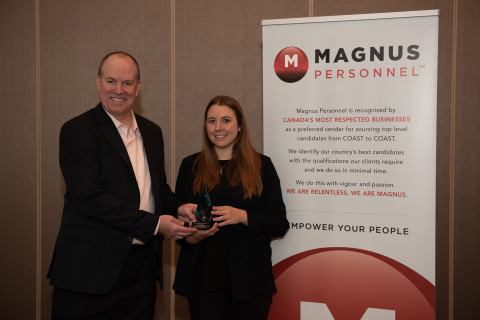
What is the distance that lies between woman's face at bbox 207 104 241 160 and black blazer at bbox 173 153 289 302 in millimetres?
229

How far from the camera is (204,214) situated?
1964 millimetres

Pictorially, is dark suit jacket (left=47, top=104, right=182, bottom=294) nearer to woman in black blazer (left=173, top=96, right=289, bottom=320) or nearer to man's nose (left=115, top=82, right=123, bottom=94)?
man's nose (left=115, top=82, right=123, bottom=94)

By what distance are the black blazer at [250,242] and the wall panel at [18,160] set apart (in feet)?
6.66

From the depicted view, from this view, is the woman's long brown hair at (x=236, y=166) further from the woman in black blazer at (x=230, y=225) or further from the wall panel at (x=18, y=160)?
the wall panel at (x=18, y=160)

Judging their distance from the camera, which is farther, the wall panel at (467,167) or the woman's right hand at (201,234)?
the wall panel at (467,167)

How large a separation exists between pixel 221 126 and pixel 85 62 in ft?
6.04

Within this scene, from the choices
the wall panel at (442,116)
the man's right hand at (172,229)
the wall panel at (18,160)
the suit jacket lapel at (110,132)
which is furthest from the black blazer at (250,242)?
the wall panel at (18,160)

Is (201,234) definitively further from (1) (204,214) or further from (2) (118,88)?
(2) (118,88)

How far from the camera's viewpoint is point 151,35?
3.20 meters

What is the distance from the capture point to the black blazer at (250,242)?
2.01 meters

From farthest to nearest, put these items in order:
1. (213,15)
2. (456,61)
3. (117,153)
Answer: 1. (213,15)
2. (456,61)
3. (117,153)

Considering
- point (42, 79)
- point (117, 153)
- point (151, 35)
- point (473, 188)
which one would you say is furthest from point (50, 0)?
point (473, 188)

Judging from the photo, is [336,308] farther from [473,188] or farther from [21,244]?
[21,244]

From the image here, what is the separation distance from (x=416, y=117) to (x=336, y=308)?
1.24 metres
